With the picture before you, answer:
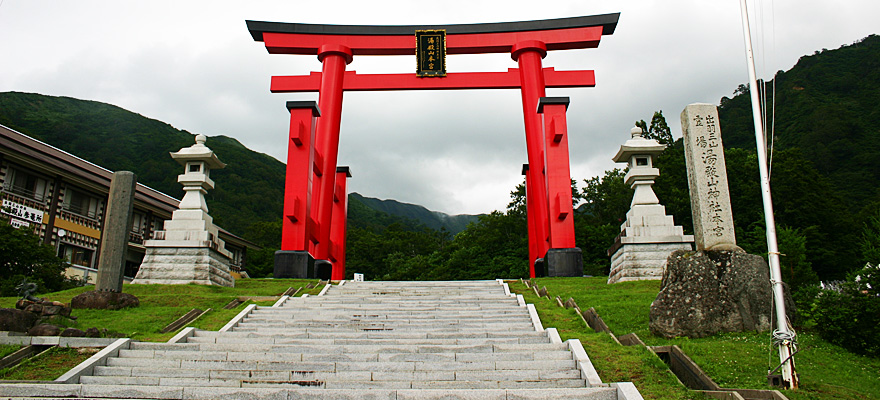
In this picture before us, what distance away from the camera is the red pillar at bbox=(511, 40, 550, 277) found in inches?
628

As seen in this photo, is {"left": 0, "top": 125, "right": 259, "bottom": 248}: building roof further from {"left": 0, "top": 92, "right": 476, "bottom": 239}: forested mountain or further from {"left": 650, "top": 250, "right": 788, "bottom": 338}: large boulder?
{"left": 0, "top": 92, "right": 476, "bottom": 239}: forested mountain

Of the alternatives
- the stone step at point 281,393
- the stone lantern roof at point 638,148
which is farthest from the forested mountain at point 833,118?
the stone step at point 281,393

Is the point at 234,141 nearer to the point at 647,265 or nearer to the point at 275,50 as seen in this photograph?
the point at 275,50

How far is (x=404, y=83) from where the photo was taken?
17219 mm

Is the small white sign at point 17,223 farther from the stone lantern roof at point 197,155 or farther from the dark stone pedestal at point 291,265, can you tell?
the dark stone pedestal at point 291,265

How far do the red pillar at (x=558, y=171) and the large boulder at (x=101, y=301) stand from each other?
369 inches

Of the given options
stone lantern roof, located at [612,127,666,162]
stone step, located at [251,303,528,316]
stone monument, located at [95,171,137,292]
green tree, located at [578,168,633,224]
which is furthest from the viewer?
green tree, located at [578,168,633,224]

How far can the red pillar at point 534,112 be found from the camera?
16.0 metres

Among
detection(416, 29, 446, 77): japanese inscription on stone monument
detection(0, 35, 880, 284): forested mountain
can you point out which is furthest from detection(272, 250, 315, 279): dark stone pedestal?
detection(0, 35, 880, 284): forested mountain

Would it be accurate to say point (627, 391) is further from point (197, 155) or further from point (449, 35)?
point (449, 35)

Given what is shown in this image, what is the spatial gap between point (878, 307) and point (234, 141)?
65.9m

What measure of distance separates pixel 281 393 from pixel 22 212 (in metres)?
15.9

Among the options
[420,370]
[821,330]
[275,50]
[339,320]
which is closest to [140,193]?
[275,50]

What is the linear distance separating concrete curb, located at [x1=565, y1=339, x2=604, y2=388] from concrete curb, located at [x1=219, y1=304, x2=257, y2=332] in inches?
174
